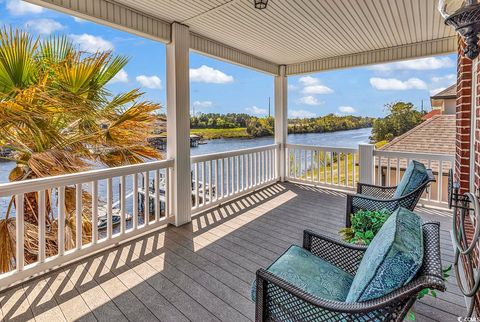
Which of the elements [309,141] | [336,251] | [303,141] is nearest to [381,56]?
[309,141]

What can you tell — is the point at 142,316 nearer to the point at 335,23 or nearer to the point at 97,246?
the point at 97,246

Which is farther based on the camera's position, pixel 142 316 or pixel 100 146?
pixel 100 146

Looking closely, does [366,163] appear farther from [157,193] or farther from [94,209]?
[94,209]

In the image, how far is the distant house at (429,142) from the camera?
17.7 ft

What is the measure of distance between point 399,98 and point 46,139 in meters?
8.41

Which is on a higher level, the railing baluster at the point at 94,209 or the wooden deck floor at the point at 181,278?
the railing baluster at the point at 94,209

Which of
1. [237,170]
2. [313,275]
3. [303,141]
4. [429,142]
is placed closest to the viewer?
[313,275]

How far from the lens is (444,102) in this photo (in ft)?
22.7

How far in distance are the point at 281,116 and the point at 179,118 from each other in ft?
10.6

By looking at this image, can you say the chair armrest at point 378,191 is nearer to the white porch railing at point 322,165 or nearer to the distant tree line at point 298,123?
the white porch railing at point 322,165

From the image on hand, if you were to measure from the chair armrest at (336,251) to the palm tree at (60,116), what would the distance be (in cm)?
254

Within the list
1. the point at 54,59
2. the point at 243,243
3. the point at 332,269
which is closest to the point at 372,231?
the point at 332,269

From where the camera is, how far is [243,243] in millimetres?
3312

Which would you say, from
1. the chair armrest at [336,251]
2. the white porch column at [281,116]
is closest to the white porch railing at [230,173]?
the white porch column at [281,116]
